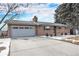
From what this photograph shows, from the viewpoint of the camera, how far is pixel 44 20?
402 cm

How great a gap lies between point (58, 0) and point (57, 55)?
3.95 ft

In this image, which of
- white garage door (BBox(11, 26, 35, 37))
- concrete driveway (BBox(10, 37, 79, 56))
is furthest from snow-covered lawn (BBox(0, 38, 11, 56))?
white garage door (BBox(11, 26, 35, 37))

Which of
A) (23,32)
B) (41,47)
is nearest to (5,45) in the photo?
(23,32)

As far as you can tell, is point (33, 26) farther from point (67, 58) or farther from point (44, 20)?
point (67, 58)

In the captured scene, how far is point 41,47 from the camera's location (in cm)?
388

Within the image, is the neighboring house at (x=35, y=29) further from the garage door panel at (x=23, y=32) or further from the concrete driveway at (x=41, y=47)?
the concrete driveway at (x=41, y=47)

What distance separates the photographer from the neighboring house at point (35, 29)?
3.96 meters

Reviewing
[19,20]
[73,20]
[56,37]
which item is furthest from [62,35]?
[19,20]

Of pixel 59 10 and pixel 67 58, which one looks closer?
pixel 67 58

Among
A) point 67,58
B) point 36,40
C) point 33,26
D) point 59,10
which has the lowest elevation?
point 67,58

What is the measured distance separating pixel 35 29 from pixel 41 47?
0.49m

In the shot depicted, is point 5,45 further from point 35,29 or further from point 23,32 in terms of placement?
point 35,29

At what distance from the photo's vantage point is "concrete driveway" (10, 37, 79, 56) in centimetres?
370

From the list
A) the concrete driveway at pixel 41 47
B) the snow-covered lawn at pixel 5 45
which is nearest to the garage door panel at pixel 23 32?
the concrete driveway at pixel 41 47
